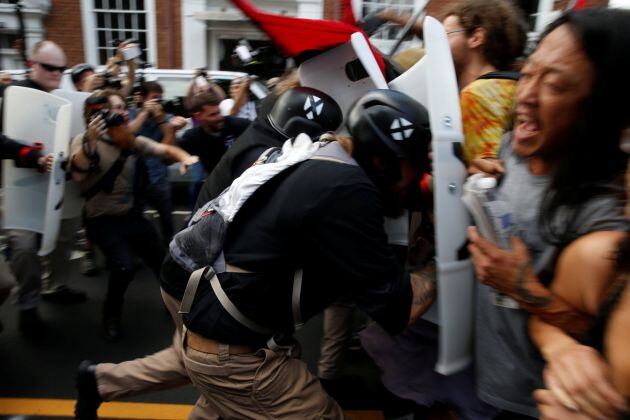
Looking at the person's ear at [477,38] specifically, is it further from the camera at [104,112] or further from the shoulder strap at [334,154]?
the camera at [104,112]

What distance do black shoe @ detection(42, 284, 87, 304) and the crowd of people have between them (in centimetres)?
187

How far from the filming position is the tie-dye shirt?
1.69m

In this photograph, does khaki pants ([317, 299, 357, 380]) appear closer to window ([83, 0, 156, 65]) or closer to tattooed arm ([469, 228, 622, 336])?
tattooed arm ([469, 228, 622, 336])

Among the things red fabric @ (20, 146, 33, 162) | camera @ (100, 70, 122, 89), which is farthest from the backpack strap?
camera @ (100, 70, 122, 89)

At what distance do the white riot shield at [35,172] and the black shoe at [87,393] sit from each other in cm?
139

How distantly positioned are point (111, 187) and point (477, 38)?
7.91 ft

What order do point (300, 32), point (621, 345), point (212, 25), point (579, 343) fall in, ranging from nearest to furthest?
point (621, 345) < point (579, 343) < point (300, 32) < point (212, 25)

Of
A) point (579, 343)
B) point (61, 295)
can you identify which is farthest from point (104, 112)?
point (579, 343)

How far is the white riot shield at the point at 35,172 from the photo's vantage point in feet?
10.3

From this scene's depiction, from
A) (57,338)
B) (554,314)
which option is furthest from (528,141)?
(57,338)

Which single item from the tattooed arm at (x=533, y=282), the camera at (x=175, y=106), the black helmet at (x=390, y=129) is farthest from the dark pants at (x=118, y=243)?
the camera at (x=175, y=106)

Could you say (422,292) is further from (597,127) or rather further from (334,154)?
(597,127)

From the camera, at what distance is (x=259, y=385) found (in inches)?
63.6

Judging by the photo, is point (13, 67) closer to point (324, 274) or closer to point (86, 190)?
point (86, 190)
